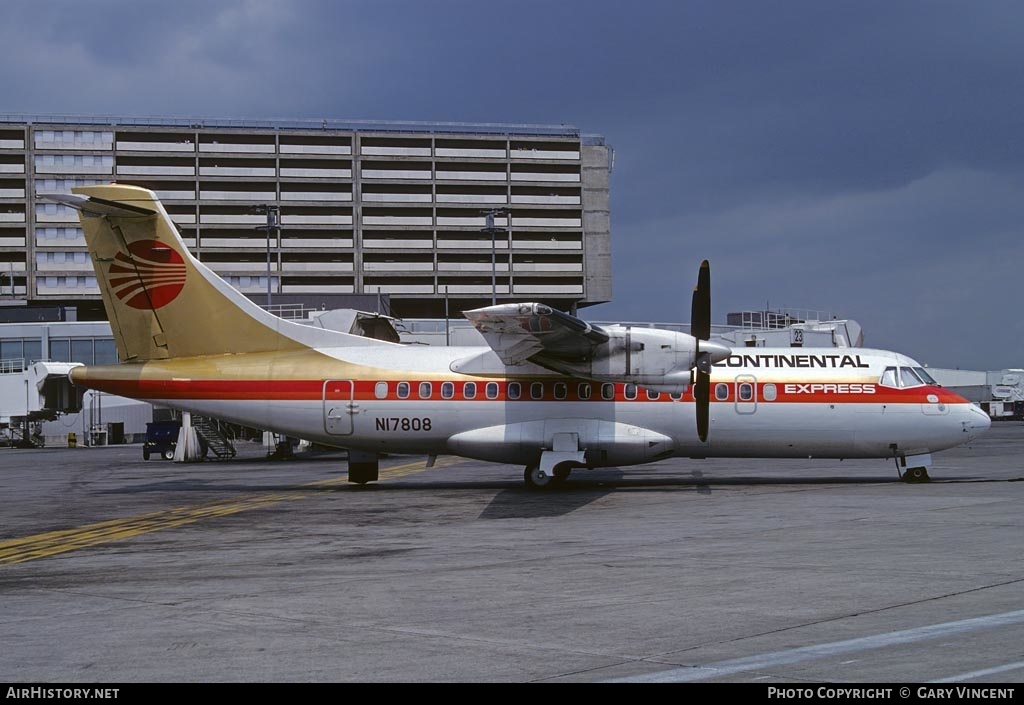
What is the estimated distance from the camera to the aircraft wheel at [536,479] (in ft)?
86.5

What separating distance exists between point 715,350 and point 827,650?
1733 cm

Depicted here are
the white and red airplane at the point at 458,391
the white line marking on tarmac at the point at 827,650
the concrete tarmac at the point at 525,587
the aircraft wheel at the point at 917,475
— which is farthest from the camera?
the aircraft wheel at the point at 917,475

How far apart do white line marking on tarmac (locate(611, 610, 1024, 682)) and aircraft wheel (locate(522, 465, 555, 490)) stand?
57.3 feet

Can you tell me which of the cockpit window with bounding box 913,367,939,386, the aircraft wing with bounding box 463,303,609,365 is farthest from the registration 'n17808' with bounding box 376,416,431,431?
the cockpit window with bounding box 913,367,939,386

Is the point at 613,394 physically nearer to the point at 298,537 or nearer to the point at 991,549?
the point at 298,537

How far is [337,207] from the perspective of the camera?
13562cm

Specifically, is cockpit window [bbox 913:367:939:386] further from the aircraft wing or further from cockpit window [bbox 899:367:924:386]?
the aircraft wing

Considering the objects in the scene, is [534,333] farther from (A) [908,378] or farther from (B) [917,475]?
(B) [917,475]

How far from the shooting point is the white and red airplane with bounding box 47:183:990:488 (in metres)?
26.7

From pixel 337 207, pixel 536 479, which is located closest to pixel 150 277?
pixel 536 479

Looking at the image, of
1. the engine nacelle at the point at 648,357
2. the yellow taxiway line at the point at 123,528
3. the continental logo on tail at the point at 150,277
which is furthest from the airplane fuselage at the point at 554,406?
the yellow taxiway line at the point at 123,528

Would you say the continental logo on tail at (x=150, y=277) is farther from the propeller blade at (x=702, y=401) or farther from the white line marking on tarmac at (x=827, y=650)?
the white line marking on tarmac at (x=827, y=650)

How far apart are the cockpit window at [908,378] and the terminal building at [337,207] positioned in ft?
337

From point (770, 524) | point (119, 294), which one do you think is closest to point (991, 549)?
point (770, 524)
